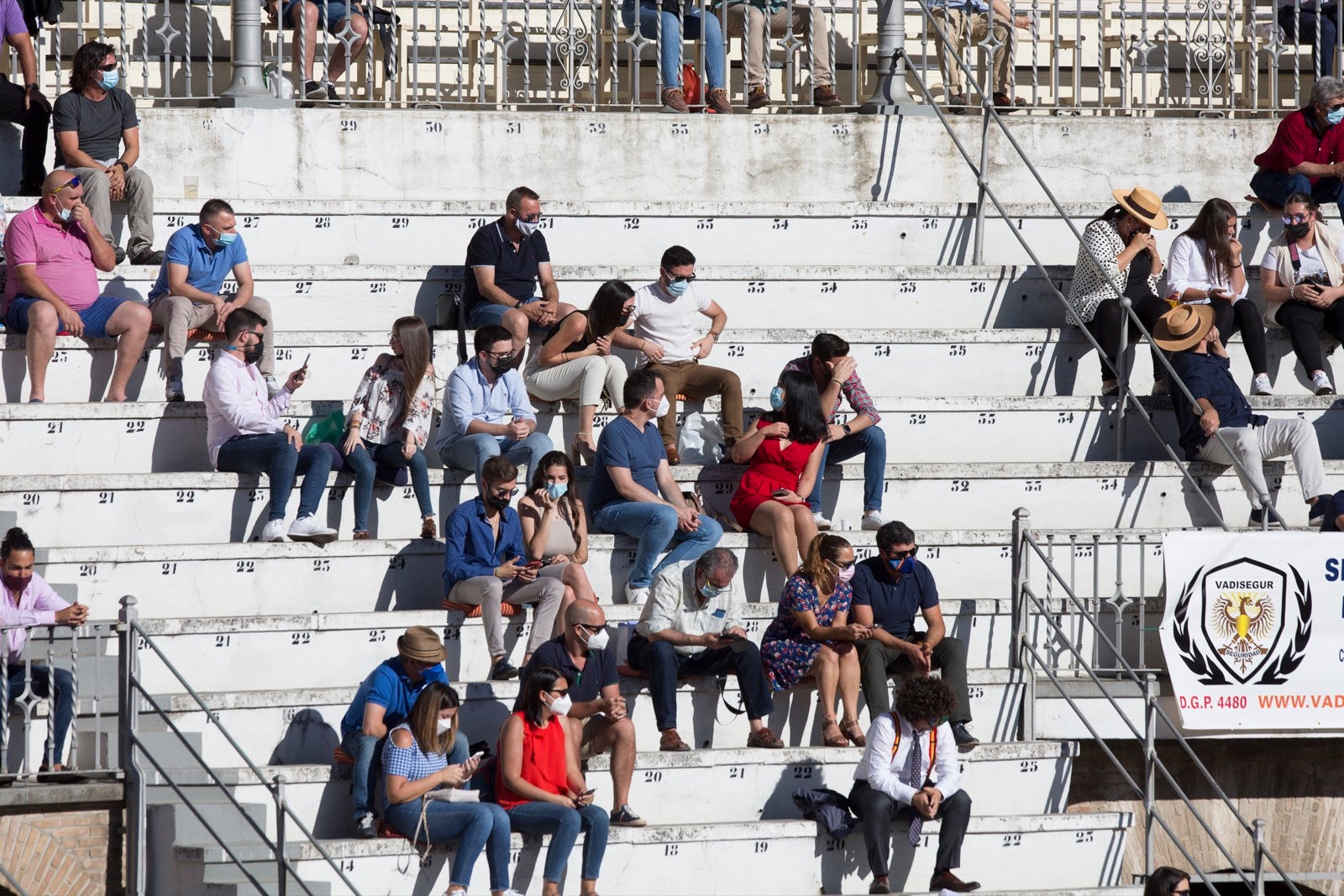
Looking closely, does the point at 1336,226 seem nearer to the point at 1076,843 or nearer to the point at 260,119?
the point at 1076,843

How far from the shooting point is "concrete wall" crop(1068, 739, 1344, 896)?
36.1 ft

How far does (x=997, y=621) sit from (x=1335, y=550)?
1706 mm

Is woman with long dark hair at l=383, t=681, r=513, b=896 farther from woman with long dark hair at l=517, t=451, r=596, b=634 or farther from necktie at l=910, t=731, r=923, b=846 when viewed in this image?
necktie at l=910, t=731, r=923, b=846

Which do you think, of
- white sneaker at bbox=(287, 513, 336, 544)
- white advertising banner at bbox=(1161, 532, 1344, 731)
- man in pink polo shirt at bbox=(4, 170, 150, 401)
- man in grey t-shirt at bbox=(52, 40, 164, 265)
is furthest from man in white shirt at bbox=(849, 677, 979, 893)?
man in grey t-shirt at bbox=(52, 40, 164, 265)

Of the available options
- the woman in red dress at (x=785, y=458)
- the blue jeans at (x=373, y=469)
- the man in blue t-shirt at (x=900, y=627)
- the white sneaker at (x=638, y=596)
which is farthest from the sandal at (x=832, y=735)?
the blue jeans at (x=373, y=469)

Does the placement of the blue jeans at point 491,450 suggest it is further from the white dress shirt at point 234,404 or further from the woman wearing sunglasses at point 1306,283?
the woman wearing sunglasses at point 1306,283

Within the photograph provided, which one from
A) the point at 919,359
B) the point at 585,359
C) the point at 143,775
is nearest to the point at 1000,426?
the point at 919,359

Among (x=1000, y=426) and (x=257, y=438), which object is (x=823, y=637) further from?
(x=257, y=438)

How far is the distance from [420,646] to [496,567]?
38.9 inches

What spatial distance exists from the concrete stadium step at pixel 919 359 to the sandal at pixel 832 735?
2.63 meters

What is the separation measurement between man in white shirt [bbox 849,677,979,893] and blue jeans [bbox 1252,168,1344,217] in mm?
5715

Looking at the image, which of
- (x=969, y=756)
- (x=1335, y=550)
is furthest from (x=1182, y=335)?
(x=969, y=756)

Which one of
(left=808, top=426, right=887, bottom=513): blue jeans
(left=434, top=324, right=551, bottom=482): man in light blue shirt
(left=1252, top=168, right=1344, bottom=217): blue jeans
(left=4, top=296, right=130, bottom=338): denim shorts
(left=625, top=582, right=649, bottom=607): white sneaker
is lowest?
(left=625, top=582, right=649, bottom=607): white sneaker

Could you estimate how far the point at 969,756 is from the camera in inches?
414
